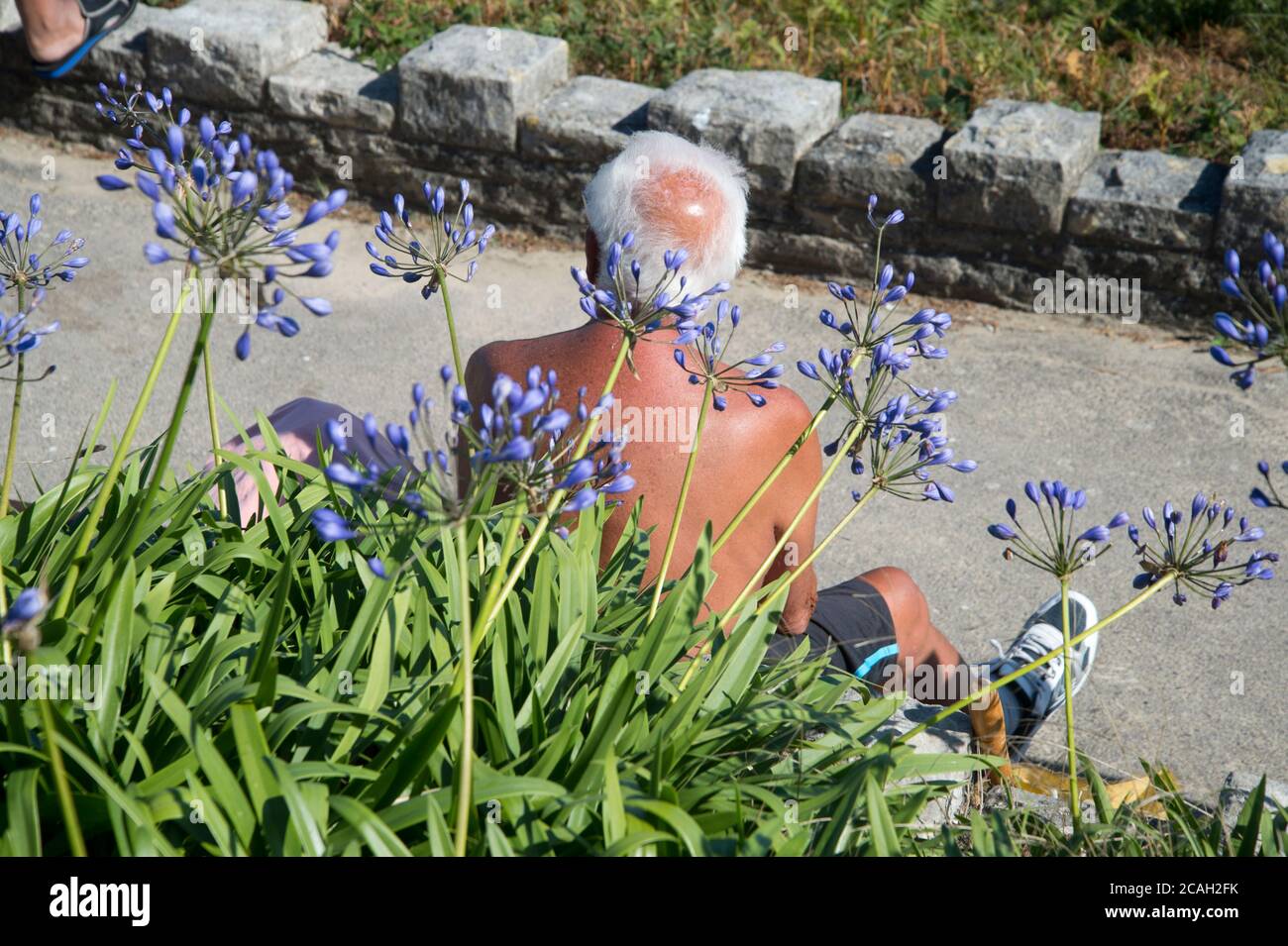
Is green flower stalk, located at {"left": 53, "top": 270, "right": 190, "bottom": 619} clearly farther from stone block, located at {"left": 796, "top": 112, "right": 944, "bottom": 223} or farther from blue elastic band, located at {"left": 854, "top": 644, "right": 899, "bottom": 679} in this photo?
stone block, located at {"left": 796, "top": 112, "right": 944, "bottom": 223}

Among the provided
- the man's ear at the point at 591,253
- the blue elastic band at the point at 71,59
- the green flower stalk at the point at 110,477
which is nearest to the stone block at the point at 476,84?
the blue elastic band at the point at 71,59

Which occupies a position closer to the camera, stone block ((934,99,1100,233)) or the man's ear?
the man's ear

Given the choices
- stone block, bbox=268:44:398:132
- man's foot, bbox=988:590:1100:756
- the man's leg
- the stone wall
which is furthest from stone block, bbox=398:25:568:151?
man's foot, bbox=988:590:1100:756

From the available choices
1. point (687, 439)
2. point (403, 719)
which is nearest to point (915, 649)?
point (687, 439)

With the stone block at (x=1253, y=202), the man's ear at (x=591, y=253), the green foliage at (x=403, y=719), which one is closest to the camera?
the green foliage at (x=403, y=719)

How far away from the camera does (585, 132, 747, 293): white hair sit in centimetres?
285

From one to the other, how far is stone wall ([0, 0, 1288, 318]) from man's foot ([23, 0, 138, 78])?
14 centimetres

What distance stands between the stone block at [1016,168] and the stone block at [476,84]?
2033 millimetres

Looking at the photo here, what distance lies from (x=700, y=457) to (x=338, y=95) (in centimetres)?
444

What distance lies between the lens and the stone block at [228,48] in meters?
6.61

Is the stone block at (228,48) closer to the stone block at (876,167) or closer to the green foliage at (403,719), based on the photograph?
the stone block at (876,167)

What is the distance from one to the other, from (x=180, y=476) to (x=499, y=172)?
2.46 m

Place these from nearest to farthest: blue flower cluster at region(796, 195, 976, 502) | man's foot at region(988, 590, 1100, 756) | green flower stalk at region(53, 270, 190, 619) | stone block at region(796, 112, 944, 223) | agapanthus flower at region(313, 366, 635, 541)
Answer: agapanthus flower at region(313, 366, 635, 541)
green flower stalk at region(53, 270, 190, 619)
blue flower cluster at region(796, 195, 976, 502)
man's foot at region(988, 590, 1100, 756)
stone block at region(796, 112, 944, 223)

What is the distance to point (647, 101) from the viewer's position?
619 cm
